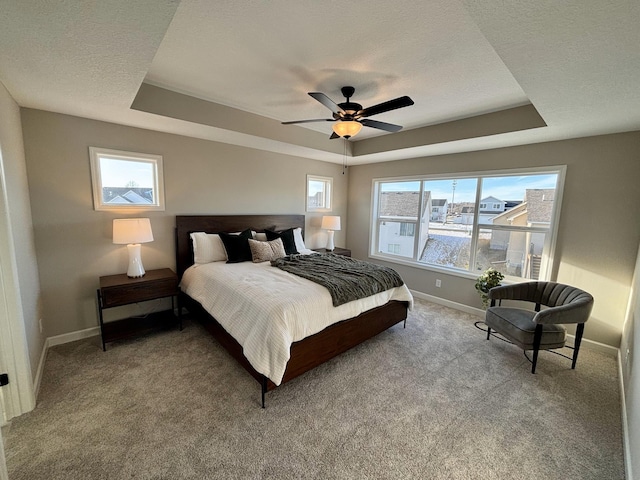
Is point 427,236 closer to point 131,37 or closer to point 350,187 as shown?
point 350,187

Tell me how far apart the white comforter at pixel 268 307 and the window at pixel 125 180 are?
1135 millimetres

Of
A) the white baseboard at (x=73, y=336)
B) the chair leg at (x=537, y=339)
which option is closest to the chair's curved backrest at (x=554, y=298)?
the chair leg at (x=537, y=339)

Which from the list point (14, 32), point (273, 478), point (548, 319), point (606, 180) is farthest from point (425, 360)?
point (14, 32)

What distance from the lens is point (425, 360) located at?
268 cm

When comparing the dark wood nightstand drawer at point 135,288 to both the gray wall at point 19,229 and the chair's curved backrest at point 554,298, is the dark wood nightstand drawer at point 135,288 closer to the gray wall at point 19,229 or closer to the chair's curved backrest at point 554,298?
the gray wall at point 19,229

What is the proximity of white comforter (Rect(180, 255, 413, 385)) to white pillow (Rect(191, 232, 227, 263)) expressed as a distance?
320 millimetres

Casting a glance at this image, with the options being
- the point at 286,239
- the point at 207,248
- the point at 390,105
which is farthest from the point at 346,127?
the point at 207,248

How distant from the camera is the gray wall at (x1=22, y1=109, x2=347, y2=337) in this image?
8.58ft

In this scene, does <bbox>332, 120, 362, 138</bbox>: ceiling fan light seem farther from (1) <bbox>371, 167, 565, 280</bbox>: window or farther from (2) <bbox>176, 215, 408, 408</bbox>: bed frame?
(1) <bbox>371, 167, 565, 280</bbox>: window

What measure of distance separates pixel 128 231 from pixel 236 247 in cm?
118

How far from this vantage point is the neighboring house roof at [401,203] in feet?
15.2

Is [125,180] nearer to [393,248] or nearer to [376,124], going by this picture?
[376,124]

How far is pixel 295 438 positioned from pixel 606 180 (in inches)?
156

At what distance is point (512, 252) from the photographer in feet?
11.9
